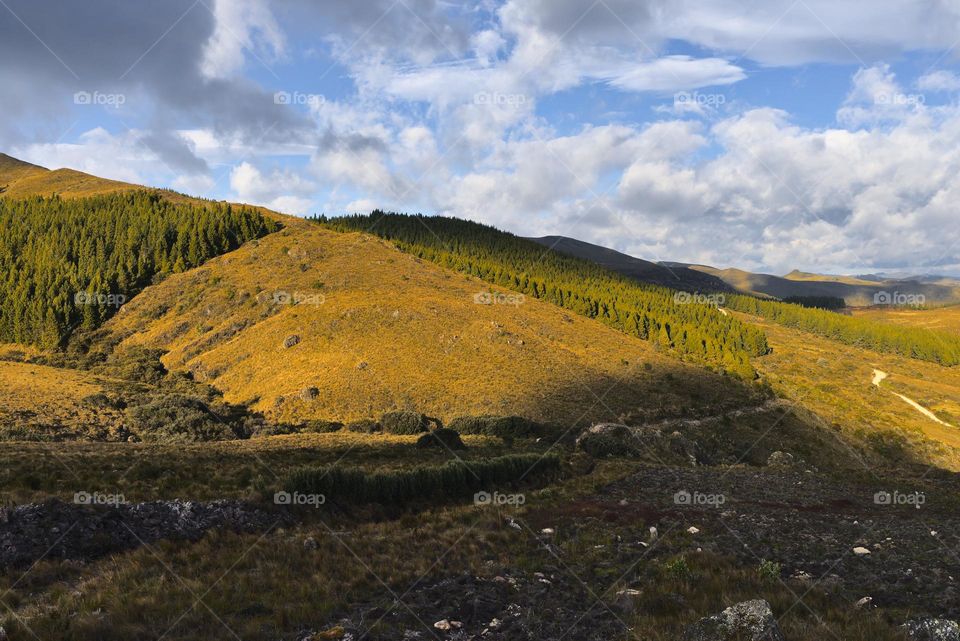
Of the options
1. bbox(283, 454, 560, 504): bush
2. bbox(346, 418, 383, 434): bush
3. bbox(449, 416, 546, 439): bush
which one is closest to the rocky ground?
bbox(283, 454, 560, 504): bush

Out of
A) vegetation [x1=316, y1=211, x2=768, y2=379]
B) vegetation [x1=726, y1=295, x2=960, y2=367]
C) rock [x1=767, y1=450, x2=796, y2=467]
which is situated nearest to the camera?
rock [x1=767, y1=450, x2=796, y2=467]

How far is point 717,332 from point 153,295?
111m

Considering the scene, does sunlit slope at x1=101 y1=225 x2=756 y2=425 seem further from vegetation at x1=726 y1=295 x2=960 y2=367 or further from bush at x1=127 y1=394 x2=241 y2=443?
vegetation at x1=726 y1=295 x2=960 y2=367

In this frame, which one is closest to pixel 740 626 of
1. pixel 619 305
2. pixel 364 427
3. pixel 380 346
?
pixel 364 427

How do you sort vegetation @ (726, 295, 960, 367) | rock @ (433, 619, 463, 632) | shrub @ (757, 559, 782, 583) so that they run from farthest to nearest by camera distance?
vegetation @ (726, 295, 960, 367) → shrub @ (757, 559, 782, 583) → rock @ (433, 619, 463, 632)

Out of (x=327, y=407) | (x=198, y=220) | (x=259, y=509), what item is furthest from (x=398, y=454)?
(x=198, y=220)

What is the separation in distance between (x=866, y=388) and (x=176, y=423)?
4273 inches

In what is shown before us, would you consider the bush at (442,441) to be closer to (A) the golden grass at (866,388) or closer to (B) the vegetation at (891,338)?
Result: (A) the golden grass at (866,388)

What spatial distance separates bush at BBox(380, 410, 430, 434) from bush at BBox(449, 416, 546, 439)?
3121 millimetres

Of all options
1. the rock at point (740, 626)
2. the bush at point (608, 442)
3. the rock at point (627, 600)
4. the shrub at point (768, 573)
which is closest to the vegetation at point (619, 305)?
the bush at point (608, 442)

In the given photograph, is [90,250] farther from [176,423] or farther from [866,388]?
[866,388]

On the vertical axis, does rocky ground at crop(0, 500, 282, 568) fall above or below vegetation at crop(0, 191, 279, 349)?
below

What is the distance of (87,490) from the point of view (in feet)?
57.3

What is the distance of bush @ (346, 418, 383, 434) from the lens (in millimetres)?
42750
